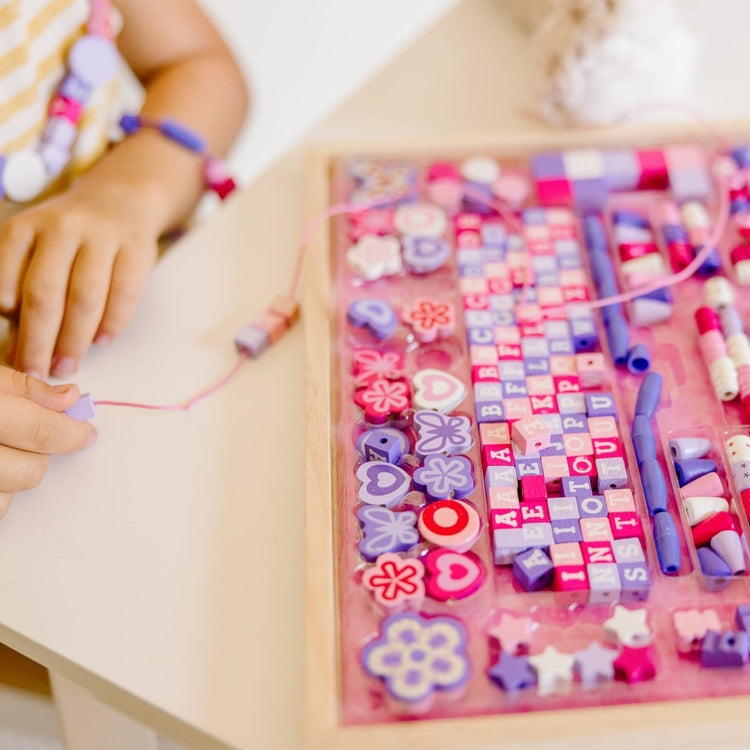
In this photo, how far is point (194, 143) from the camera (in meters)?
0.77

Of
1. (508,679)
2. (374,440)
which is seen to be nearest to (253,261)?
(374,440)

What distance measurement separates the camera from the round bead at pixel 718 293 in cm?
59

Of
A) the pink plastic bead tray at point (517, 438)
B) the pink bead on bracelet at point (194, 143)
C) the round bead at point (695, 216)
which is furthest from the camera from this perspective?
the pink bead on bracelet at point (194, 143)

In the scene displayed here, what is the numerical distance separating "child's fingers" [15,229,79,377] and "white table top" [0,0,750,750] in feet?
0.11

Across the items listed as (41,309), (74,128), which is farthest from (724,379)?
(74,128)

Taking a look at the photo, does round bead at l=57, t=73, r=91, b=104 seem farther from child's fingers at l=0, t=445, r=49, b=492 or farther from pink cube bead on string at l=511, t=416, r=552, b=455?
pink cube bead on string at l=511, t=416, r=552, b=455

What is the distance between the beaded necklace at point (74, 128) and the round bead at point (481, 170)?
212mm

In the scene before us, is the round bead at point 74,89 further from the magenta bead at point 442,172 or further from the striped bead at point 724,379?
the striped bead at point 724,379

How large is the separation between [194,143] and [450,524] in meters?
0.45

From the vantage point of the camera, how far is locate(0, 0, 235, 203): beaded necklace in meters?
0.72

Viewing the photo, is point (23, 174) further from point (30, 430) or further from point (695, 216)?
point (695, 216)

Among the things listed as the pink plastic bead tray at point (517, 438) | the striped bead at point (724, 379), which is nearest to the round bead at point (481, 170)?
the pink plastic bead tray at point (517, 438)

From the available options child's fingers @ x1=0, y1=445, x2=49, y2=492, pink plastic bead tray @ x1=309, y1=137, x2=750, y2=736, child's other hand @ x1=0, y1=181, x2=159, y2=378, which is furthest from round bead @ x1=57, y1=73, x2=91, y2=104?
child's fingers @ x1=0, y1=445, x2=49, y2=492

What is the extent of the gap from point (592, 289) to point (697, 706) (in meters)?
0.30
